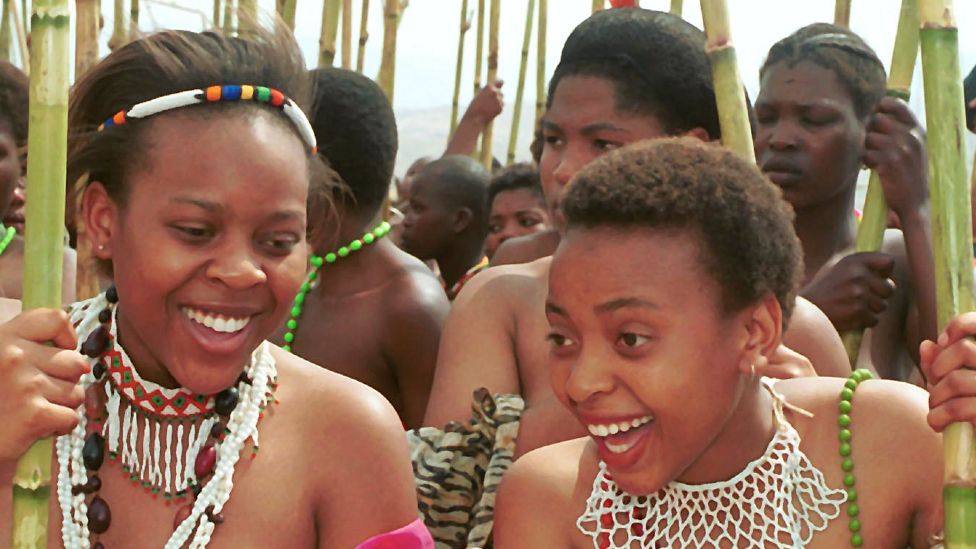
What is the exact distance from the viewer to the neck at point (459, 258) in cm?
588

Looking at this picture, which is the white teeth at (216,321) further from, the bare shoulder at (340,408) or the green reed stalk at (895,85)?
the green reed stalk at (895,85)

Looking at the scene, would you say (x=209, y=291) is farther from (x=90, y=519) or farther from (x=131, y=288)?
(x=90, y=519)

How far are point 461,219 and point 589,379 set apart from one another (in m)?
4.03

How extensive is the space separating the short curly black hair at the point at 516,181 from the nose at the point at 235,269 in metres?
3.37

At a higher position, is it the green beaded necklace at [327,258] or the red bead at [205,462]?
the red bead at [205,462]

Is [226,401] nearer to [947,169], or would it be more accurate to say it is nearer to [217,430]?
[217,430]

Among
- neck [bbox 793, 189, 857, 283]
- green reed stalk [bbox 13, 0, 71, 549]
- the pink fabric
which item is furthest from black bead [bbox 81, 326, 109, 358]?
neck [bbox 793, 189, 857, 283]

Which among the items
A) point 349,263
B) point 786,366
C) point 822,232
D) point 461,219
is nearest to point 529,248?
point 349,263

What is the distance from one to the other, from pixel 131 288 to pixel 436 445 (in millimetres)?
685

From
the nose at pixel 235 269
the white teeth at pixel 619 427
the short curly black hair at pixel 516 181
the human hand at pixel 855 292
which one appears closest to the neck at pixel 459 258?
the short curly black hair at pixel 516 181

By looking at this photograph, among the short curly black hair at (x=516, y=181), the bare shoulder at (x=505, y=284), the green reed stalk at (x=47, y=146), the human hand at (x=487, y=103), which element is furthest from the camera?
the short curly black hair at (x=516, y=181)

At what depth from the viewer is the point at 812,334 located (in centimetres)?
245

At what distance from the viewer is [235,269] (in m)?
2.00

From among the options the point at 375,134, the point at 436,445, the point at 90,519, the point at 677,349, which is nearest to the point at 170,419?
the point at 90,519
